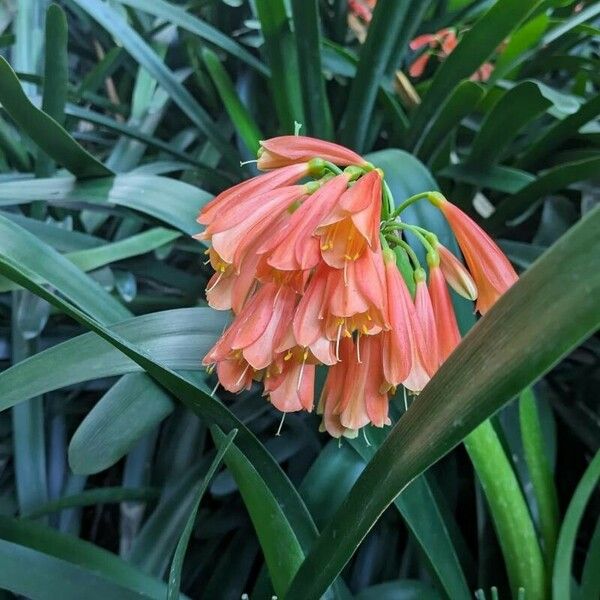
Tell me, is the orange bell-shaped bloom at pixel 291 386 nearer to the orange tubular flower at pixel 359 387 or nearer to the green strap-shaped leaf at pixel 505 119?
Result: the orange tubular flower at pixel 359 387

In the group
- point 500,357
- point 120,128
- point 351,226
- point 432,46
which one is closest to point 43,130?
point 120,128

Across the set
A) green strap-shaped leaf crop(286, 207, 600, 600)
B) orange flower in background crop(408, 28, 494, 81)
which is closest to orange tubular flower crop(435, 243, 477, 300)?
green strap-shaped leaf crop(286, 207, 600, 600)

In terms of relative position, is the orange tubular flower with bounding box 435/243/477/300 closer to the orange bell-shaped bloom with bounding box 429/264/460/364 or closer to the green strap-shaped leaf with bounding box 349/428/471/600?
the orange bell-shaped bloom with bounding box 429/264/460/364

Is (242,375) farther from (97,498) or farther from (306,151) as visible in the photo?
(97,498)

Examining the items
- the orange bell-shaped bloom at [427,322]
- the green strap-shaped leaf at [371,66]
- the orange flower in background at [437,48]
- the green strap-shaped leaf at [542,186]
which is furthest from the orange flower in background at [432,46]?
the orange bell-shaped bloom at [427,322]

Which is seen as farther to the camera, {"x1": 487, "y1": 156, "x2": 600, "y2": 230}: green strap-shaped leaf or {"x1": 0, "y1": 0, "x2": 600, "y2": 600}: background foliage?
{"x1": 487, "y1": 156, "x2": 600, "y2": 230}: green strap-shaped leaf

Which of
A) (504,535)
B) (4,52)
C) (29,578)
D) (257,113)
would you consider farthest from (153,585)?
(4,52)

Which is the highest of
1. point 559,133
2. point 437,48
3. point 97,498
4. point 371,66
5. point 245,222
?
point 437,48
